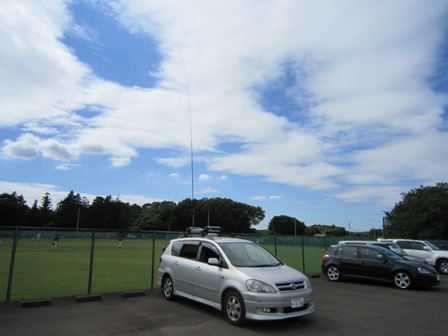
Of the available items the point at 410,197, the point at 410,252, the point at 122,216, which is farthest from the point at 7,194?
the point at 410,252

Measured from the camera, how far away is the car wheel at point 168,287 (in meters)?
9.50

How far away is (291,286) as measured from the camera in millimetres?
7188

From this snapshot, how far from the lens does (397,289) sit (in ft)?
41.0

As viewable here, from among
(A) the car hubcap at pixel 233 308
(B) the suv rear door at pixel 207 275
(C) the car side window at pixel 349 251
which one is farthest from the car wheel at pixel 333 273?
(A) the car hubcap at pixel 233 308

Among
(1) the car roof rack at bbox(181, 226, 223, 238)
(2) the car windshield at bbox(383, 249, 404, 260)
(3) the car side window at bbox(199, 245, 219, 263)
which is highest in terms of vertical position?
(1) the car roof rack at bbox(181, 226, 223, 238)

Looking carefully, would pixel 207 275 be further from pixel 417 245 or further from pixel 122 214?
pixel 122 214

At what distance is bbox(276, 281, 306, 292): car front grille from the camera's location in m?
7.05

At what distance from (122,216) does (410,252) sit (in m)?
110

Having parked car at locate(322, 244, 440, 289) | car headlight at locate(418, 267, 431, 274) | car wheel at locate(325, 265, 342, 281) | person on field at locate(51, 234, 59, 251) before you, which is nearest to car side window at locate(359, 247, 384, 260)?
parked car at locate(322, 244, 440, 289)

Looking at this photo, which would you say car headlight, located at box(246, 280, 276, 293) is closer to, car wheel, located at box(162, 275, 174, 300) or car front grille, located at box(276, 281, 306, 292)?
car front grille, located at box(276, 281, 306, 292)

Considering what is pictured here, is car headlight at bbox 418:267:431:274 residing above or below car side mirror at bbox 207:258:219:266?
below

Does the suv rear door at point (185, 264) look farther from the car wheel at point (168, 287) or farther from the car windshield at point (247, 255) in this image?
the car windshield at point (247, 255)

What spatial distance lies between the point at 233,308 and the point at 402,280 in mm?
8254

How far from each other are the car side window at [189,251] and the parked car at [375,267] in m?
7.75
